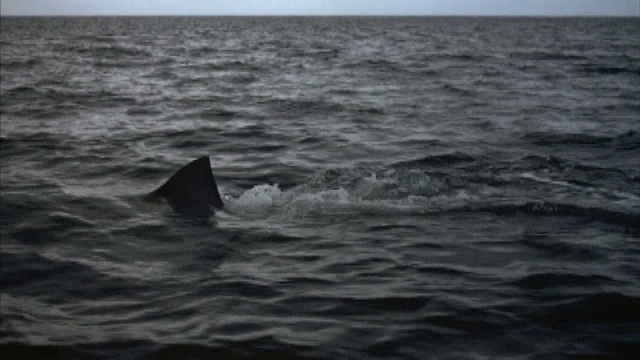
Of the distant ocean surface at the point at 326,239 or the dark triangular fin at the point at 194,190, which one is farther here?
the dark triangular fin at the point at 194,190

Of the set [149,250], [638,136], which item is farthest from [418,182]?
[638,136]

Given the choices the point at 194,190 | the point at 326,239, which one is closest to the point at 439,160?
the point at 326,239

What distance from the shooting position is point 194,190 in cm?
866

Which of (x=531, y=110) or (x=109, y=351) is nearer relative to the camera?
(x=109, y=351)

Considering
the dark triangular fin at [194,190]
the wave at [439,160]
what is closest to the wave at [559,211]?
the wave at [439,160]

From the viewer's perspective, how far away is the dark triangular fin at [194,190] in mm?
8438

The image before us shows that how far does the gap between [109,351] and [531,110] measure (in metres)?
18.1

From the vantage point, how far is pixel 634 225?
332 inches

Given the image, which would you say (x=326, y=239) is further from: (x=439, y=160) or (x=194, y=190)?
(x=439, y=160)

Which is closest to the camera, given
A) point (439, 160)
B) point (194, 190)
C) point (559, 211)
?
point (194, 190)

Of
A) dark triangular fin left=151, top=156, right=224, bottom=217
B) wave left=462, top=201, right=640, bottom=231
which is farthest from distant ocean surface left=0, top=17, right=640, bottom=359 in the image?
dark triangular fin left=151, top=156, right=224, bottom=217

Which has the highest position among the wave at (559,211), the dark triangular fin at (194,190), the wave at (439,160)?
the dark triangular fin at (194,190)

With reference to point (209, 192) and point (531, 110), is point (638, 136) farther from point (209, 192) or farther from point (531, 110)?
point (209, 192)

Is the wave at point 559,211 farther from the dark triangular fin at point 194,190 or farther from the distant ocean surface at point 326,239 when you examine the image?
the dark triangular fin at point 194,190
